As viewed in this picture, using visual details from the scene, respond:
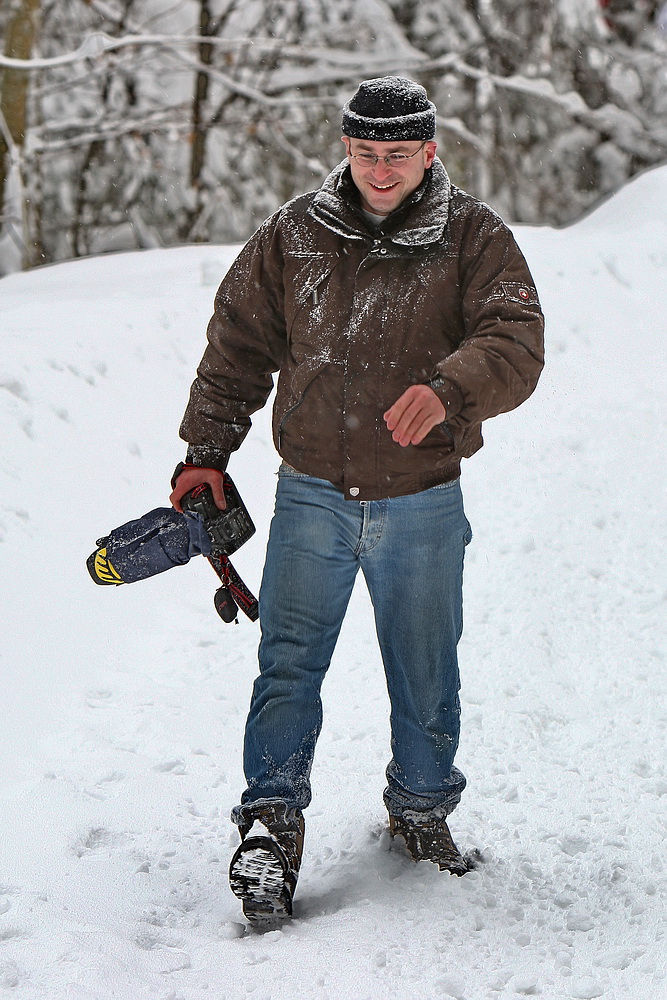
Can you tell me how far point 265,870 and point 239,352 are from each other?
4.08ft

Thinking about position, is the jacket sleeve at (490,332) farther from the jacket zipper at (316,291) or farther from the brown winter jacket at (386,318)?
the jacket zipper at (316,291)

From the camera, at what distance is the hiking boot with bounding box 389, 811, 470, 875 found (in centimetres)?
263

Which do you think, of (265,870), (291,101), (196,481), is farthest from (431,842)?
(291,101)

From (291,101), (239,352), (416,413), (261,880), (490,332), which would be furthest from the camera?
(291,101)

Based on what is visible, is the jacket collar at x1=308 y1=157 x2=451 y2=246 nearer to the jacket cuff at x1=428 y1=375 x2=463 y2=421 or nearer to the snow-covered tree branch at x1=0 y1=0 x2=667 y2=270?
the jacket cuff at x1=428 y1=375 x2=463 y2=421

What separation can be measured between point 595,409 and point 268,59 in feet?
28.6

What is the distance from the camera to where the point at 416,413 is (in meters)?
2.12

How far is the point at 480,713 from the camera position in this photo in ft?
12.0

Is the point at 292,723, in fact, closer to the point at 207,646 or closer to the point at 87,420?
the point at 207,646

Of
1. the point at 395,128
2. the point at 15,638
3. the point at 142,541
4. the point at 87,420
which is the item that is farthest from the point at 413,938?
the point at 87,420

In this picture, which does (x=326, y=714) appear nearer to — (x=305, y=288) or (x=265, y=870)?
(x=265, y=870)

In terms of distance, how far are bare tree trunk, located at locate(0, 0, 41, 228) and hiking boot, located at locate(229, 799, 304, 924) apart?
388 inches

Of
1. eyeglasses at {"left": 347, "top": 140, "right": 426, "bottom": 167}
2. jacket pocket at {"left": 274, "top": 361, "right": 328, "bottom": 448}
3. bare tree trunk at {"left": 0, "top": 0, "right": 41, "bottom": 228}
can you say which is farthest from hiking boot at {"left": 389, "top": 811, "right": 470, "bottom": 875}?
bare tree trunk at {"left": 0, "top": 0, "right": 41, "bottom": 228}

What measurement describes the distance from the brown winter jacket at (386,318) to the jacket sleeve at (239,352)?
7 centimetres
